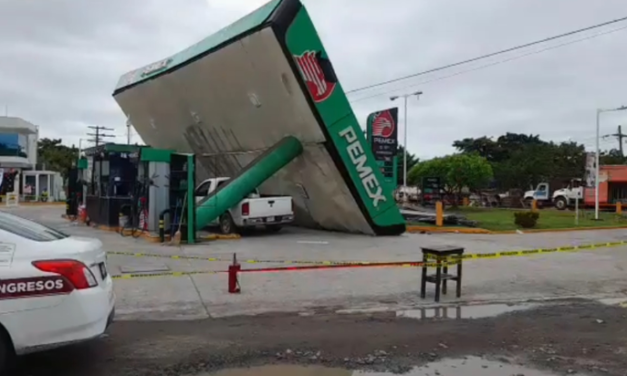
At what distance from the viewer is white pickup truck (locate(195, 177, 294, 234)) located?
61.9 feet

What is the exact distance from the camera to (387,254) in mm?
14930

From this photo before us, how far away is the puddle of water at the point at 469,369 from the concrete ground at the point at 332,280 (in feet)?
8.88

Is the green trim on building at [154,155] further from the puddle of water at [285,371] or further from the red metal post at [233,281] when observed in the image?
the puddle of water at [285,371]

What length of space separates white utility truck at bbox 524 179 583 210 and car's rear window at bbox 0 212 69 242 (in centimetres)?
4540


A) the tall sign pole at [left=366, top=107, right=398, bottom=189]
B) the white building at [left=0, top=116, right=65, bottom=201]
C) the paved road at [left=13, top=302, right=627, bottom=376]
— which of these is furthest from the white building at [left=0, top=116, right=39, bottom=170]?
the paved road at [left=13, top=302, right=627, bottom=376]

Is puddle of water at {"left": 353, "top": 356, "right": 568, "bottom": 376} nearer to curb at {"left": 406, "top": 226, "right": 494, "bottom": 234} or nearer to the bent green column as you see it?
the bent green column

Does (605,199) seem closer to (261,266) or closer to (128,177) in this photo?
(128,177)

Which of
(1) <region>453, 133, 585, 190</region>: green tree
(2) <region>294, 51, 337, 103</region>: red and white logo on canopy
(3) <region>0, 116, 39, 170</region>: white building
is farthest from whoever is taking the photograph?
(1) <region>453, 133, 585, 190</region>: green tree

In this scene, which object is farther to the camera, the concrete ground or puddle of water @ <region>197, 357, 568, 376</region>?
the concrete ground

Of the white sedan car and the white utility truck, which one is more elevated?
the white utility truck

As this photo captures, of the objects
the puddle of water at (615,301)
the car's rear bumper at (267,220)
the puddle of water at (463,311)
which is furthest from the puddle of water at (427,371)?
the car's rear bumper at (267,220)

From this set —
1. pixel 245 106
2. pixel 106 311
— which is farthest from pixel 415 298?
pixel 245 106

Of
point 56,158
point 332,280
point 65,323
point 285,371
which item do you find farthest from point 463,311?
point 56,158

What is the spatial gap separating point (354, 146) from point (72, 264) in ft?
44.0
